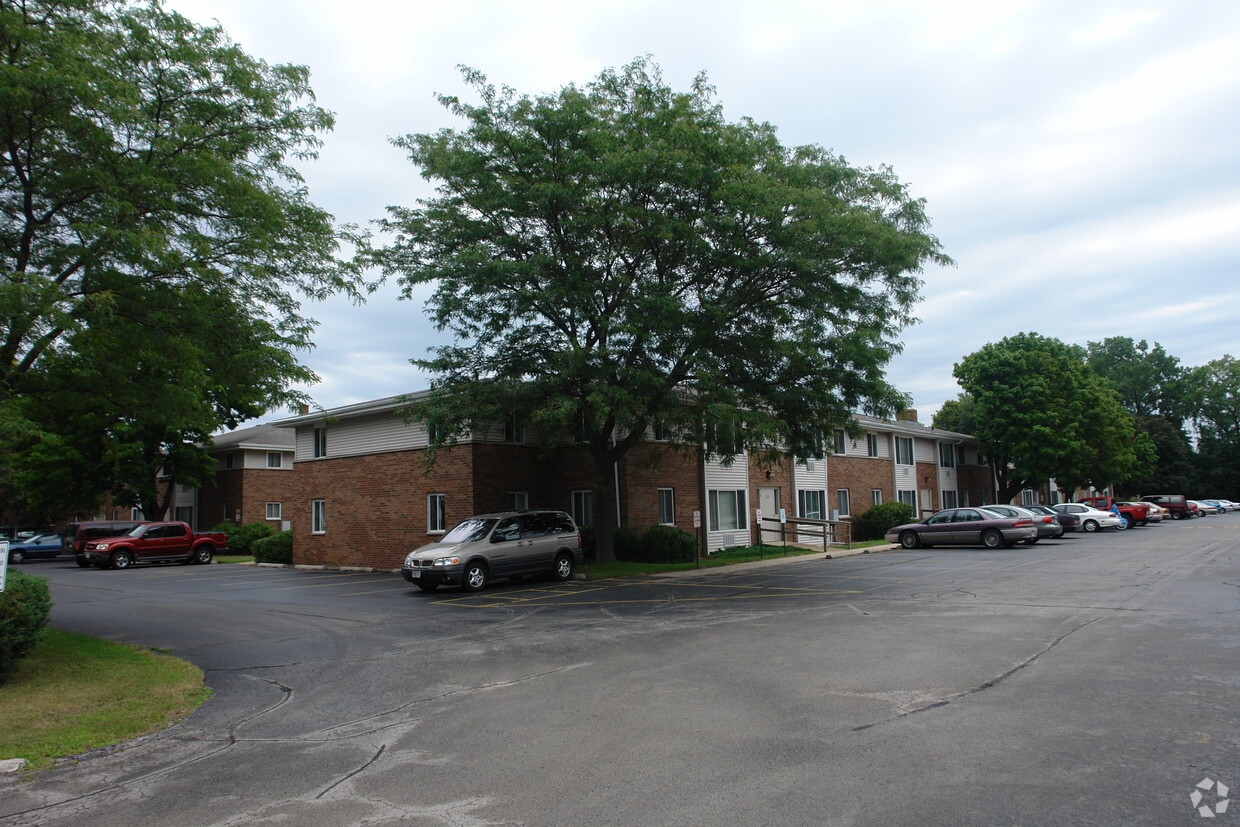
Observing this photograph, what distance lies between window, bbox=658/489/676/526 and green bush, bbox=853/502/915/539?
13036mm

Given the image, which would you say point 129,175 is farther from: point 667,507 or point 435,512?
point 667,507

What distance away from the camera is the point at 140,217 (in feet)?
33.9

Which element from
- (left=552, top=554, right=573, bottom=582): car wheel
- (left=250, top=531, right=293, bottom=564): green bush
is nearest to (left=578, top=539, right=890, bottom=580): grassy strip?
(left=552, top=554, right=573, bottom=582): car wheel

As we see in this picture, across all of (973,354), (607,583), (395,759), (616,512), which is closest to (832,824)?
(395,759)

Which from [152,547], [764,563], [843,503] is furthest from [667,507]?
[152,547]

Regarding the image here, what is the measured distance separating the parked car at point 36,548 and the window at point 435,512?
26.9 meters

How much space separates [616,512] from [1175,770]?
21.7 meters

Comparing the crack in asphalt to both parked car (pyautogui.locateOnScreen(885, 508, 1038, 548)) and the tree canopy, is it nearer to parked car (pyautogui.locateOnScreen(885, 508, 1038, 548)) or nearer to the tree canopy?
the tree canopy

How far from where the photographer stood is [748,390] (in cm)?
2005

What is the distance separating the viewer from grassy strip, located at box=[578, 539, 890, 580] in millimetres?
22000

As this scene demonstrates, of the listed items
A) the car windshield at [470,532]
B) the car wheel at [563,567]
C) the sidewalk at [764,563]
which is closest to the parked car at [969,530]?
the sidewalk at [764,563]

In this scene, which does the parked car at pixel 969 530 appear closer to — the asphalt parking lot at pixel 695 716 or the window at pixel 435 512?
the asphalt parking lot at pixel 695 716

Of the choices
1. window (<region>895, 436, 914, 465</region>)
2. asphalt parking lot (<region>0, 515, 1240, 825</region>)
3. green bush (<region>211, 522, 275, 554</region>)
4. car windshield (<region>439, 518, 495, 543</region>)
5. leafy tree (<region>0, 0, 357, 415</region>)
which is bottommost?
asphalt parking lot (<region>0, 515, 1240, 825</region>)

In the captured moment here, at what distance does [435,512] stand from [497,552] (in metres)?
6.88
